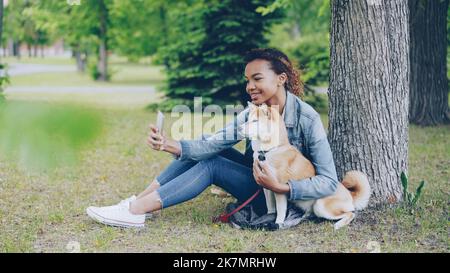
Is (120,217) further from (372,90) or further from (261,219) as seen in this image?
(372,90)

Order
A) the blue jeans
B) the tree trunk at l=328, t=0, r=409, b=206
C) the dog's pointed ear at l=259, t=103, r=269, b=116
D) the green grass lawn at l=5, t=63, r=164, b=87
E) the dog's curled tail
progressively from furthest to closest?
1. the green grass lawn at l=5, t=63, r=164, b=87
2. the tree trunk at l=328, t=0, r=409, b=206
3. the dog's curled tail
4. the blue jeans
5. the dog's pointed ear at l=259, t=103, r=269, b=116

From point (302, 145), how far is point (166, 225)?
133 cm

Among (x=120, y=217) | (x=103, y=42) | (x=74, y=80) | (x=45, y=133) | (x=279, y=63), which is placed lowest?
(x=74, y=80)

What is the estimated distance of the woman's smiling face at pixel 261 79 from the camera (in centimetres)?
446

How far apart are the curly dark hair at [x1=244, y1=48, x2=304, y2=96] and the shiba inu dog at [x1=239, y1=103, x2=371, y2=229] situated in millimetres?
309

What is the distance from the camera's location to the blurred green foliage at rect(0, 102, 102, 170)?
8.05m

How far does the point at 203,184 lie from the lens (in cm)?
452

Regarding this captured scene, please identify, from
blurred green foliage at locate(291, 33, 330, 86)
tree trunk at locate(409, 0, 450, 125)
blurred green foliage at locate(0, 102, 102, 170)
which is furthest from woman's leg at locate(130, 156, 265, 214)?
tree trunk at locate(409, 0, 450, 125)

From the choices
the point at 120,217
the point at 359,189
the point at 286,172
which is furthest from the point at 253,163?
the point at 120,217

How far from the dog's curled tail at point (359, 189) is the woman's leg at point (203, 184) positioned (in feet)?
2.44

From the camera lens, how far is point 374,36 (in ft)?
16.1

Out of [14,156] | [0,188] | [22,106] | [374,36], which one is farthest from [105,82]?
[374,36]

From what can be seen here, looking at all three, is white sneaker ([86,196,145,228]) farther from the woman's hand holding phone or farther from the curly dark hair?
the curly dark hair

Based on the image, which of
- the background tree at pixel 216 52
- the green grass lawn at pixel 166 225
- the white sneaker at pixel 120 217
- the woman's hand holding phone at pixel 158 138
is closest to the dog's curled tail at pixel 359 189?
the green grass lawn at pixel 166 225
